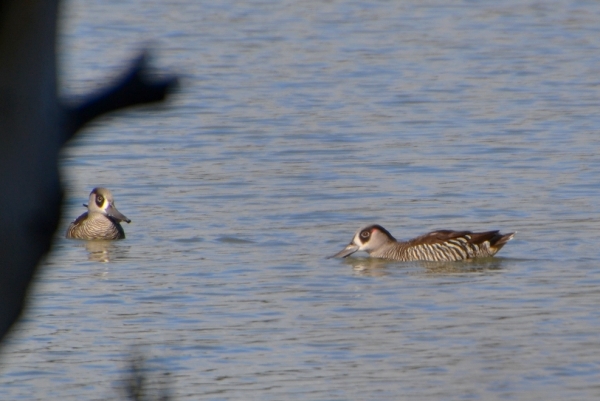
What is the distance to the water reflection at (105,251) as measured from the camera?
42.7ft

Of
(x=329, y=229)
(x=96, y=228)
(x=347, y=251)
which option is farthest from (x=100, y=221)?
(x=347, y=251)

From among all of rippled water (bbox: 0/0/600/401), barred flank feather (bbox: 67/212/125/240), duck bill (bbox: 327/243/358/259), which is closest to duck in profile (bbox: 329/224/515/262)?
duck bill (bbox: 327/243/358/259)

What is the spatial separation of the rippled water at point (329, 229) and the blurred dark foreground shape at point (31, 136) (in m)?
0.05

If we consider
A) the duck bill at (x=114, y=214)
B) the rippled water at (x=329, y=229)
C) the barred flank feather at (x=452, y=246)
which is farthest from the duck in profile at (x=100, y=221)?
the barred flank feather at (x=452, y=246)

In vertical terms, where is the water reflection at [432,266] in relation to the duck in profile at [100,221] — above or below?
below

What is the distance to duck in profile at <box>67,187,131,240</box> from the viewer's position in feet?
45.2

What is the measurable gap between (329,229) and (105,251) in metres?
2.29

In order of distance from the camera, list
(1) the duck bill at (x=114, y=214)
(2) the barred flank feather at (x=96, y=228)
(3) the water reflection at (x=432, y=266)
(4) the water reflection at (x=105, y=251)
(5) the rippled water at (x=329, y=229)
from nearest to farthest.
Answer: (5) the rippled water at (x=329, y=229) < (3) the water reflection at (x=432, y=266) < (4) the water reflection at (x=105, y=251) < (2) the barred flank feather at (x=96, y=228) < (1) the duck bill at (x=114, y=214)

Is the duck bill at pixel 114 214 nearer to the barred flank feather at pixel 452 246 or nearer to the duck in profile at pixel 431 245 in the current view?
the duck in profile at pixel 431 245

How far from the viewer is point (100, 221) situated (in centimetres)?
1395

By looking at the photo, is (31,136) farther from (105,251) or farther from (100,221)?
(100,221)

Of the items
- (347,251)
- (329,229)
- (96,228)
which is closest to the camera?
(347,251)

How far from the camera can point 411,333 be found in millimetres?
9695

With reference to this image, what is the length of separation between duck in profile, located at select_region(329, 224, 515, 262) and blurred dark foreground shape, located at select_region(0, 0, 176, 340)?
1014cm
